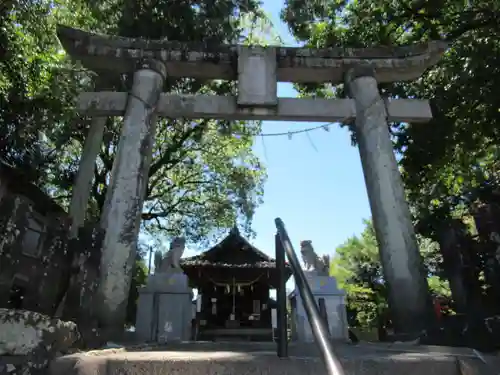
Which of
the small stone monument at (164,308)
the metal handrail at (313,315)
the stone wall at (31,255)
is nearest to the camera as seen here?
the metal handrail at (313,315)

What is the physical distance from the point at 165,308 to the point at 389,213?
151 inches

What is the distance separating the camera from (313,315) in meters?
2.01

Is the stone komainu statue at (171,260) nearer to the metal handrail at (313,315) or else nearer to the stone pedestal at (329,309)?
the stone pedestal at (329,309)

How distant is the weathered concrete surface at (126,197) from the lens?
5047 mm

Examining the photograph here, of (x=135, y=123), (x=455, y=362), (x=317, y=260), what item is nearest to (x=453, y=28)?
(x=317, y=260)

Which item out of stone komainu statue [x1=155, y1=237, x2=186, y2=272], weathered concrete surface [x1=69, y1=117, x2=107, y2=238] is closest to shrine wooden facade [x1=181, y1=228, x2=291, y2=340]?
weathered concrete surface [x1=69, y1=117, x2=107, y2=238]

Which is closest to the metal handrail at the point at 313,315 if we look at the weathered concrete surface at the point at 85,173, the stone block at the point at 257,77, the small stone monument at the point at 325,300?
the small stone monument at the point at 325,300

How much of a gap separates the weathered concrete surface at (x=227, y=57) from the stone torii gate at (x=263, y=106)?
0.02 metres

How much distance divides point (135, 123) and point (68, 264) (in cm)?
321

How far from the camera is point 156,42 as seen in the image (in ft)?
23.2

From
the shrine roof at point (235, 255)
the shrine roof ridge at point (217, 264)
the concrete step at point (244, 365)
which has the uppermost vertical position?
the shrine roof at point (235, 255)

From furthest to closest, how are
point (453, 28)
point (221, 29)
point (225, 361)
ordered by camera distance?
1. point (453, 28)
2. point (221, 29)
3. point (225, 361)

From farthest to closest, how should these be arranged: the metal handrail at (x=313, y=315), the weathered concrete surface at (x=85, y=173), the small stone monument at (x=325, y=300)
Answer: the weathered concrete surface at (x=85, y=173), the small stone monument at (x=325, y=300), the metal handrail at (x=313, y=315)

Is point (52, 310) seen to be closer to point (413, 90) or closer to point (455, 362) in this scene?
point (455, 362)
